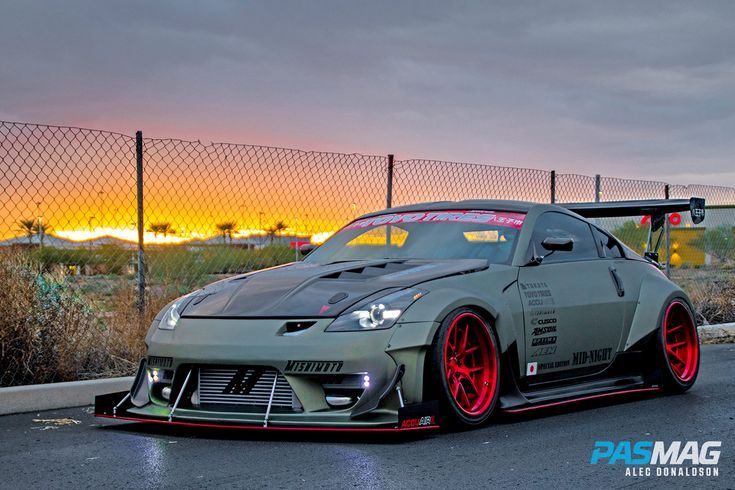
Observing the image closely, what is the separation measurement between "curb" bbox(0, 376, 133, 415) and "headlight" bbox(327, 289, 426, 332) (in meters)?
2.89

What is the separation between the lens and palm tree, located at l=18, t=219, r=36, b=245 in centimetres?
913

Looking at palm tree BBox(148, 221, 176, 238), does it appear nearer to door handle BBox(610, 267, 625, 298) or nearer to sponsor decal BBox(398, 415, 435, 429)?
door handle BBox(610, 267, 625, 298)

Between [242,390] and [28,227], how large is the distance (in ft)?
13.6

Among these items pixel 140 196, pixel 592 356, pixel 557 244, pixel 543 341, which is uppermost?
pixel 140 196

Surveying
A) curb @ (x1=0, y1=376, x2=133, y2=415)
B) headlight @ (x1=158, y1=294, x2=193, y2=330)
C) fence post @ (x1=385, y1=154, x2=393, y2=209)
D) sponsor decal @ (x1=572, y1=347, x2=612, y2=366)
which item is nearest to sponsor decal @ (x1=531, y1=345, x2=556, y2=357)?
sponsor decal @ (x1=572, y1=347, x2=612, y2=366)

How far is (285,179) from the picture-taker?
11156 millimetres

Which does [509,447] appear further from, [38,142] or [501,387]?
[38,142]

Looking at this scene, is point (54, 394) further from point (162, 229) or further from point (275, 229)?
point (275, 229)

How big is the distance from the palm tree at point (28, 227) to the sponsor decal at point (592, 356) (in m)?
4.84

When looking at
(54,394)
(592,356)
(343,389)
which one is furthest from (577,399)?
(54,394)

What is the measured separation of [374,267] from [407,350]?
39.4 inches

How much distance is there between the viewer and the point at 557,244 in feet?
23.0

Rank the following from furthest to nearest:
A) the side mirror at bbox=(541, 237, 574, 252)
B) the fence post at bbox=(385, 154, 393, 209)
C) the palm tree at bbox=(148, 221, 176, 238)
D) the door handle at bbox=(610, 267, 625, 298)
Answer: the fence post at bbox=(385, 154, 393, 209), the palm tree at bbox=(148, 221, 176, 238), the door handle at bbox=(610, 267, 625, 298), the side mirror at bbox=(541, 237, 574, 252)

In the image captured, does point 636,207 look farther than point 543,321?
Yes
